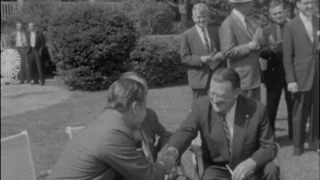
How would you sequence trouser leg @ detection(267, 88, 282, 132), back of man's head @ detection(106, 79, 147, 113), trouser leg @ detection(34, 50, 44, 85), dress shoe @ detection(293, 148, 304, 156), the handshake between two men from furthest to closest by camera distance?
trouser leg @ detection(34, 50, 44, 85) < trouser leg @ detection(267, 88, 282, 132) < dress shoe @ detection(293, 148, 304, 156) < the handshake between two men < back of man's head @ detection(106, 79, 147, 113)

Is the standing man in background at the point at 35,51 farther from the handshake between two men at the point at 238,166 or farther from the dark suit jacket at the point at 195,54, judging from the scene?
the handshake between two men at the point at 238,166

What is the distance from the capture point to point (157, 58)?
6383 mm

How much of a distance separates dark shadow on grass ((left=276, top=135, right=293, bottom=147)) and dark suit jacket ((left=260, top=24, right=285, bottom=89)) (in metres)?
0.73

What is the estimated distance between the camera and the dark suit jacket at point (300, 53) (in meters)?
6.14

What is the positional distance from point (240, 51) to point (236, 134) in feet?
6.48

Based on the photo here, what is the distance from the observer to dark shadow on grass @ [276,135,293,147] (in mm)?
6871

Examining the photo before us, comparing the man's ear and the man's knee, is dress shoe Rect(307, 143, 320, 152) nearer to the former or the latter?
the man's knee

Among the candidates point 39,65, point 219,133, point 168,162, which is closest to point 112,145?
point 168,162

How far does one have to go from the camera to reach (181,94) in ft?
30.7

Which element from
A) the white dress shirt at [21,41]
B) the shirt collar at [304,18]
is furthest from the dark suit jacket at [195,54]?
the white dress shirt at [21,41]

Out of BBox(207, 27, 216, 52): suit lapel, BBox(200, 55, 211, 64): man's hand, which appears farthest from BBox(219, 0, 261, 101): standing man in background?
BBox(207, 27, 216, 52): suit lapel

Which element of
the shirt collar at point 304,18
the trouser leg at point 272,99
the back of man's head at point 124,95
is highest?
the shirt collar at point 304,18

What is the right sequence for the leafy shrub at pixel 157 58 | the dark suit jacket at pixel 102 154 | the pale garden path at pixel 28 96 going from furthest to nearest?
the pale garden path at pixel 28 96 < the leafy shrub at pixel 157 58 < the dark suit jacket at pixel 102 154

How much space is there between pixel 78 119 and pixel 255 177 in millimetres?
5648
